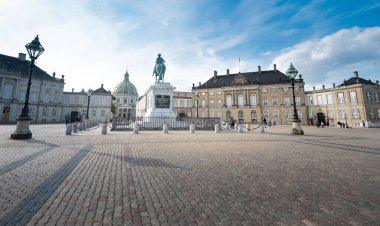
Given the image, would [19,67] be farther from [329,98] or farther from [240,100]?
[329,98]

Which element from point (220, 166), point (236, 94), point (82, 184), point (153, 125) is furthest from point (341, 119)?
point (82, 184)

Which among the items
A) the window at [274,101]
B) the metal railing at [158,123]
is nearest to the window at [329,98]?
the window at [274,101]

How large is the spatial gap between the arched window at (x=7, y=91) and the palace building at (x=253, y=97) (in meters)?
47.7

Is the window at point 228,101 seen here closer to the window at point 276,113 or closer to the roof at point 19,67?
the window at point 276,113

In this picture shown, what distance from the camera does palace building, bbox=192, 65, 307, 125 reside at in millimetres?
48334

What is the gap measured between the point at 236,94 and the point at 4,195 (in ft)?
177

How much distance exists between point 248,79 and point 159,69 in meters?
40.3

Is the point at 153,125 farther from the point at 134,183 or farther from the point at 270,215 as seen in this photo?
the point at 270,215

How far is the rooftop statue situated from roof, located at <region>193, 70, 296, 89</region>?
35359mm

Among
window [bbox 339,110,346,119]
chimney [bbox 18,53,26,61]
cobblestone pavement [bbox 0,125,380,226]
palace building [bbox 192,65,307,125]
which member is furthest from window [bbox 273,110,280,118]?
chimney [bbox 18,53,26,61]

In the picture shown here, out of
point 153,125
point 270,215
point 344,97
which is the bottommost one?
point 270,215

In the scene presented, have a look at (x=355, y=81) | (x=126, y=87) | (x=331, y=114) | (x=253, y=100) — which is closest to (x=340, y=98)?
(x=331, y=114)

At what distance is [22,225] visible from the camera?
2277 mm

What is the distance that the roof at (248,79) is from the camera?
51.6m
